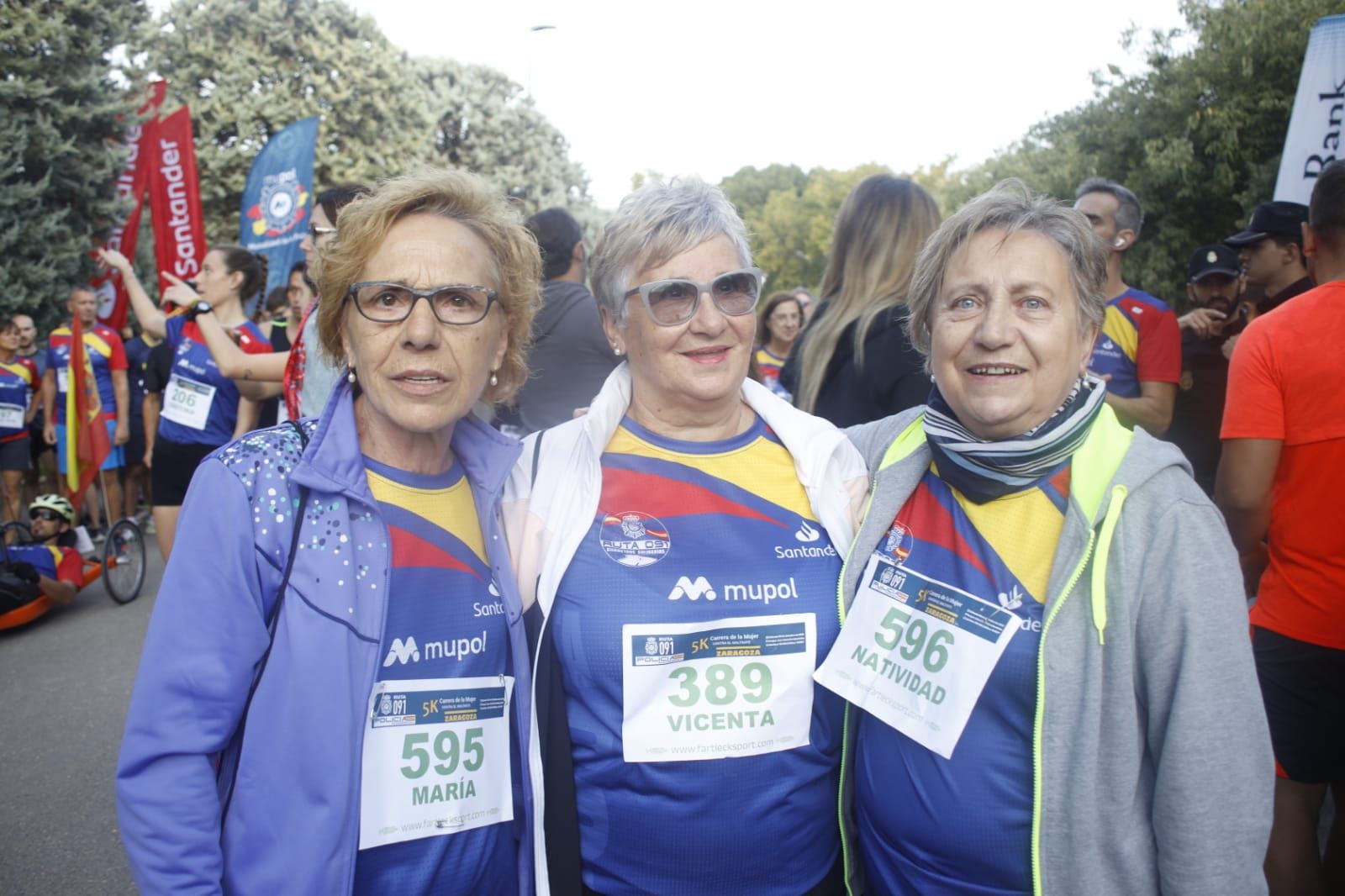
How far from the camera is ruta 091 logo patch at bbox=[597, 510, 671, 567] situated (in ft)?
6.73

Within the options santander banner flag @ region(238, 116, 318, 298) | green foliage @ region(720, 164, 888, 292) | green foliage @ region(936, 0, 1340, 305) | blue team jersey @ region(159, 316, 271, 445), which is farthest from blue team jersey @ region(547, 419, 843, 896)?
green foliage @ region(720, 164, 888, 292)

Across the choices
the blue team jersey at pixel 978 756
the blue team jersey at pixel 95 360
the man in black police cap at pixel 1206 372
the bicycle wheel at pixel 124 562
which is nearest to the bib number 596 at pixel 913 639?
the blue team jersey at pixel 978 756

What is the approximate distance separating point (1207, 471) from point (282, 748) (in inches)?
208

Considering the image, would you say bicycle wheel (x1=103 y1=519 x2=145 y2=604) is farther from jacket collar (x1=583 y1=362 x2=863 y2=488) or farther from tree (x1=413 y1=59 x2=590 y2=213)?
tree (x1=413 y1=59 x2=590 y2=213)

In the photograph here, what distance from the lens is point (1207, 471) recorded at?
5219 millimetres

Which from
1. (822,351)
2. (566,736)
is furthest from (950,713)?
(822,351)

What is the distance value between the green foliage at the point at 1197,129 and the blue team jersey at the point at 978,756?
626 inches

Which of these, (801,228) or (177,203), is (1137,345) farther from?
(801,228)

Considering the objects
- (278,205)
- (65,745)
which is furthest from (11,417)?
(65,745)

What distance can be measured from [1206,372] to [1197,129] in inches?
545

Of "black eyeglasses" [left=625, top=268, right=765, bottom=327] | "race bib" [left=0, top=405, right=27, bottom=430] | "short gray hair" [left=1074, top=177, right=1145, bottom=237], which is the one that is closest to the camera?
"black eyeglasses" [left=625, top=268, right=765, bottom=327]

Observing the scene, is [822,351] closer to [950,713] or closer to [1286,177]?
[950,713]

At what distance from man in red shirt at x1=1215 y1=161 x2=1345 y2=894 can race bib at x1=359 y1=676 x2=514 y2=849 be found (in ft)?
7.68

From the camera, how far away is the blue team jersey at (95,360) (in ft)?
31.0
